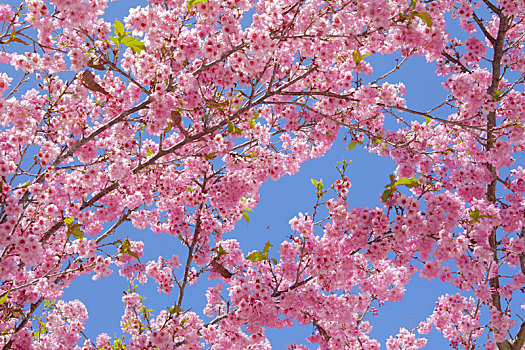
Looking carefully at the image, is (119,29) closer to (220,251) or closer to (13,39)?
(13,39)

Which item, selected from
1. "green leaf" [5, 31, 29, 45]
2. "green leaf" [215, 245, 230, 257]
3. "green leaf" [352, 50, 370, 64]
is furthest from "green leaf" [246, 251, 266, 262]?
"green leaf" [5, 31, 29, 45]

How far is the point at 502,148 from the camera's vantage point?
778cm

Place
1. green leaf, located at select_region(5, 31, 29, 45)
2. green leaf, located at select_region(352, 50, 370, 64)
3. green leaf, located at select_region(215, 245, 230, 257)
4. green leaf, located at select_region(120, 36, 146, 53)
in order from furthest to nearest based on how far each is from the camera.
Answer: green leaf, located at select_region(215, 245, 230, 257) → green leaf, located at select_region(352, 50, 370, 64) → green leaf, located at select_region(120, 36, 146, 53) → green leaf, located at select_region(5, 31, 29, 45)

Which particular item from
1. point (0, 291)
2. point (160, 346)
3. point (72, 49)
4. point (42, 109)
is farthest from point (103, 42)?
point (160, 346)

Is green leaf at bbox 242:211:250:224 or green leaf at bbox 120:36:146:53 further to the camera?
green leaf at bbox 242:211:250:224

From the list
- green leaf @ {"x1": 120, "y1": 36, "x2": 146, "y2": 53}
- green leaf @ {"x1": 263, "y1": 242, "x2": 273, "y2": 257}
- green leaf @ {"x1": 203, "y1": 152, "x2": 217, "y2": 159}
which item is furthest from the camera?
green leaf @ {"x1": 203, "y1": 152, "x2": 217, "y2": 159}

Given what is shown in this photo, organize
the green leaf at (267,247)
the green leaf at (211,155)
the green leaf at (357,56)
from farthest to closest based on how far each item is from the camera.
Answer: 1. the green leaf at (211,155)
2. the green leaf at (357,56)
3. the green leaf at (267,247)

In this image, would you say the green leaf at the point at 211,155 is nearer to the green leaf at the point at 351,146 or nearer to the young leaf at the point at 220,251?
the young leaf at the point at 220,251

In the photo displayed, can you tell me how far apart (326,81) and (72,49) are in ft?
12.3

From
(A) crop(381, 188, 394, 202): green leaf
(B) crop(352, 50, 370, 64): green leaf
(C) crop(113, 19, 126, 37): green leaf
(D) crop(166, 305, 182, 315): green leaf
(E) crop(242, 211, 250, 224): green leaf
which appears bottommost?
(D) crop(166, 305, 182, 315): green leaf

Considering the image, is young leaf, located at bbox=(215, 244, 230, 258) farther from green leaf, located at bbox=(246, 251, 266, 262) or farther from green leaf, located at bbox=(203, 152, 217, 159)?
green leaf, located at bbox=(203, 152, 217, 159)

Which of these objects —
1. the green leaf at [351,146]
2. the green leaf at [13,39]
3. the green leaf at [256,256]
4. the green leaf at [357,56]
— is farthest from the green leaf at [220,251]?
the green leaf at [13,39]

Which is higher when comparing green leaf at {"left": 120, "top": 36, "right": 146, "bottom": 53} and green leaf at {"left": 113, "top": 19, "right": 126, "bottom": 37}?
green leaf at {"left": 113, "top": 19, "right": 126, "bottom": 37}

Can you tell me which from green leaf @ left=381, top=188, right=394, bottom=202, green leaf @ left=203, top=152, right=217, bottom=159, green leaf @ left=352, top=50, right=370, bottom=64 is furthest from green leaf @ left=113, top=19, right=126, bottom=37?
green leaf @ left=381, top=188, right=394, bottom=202
